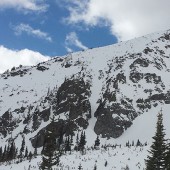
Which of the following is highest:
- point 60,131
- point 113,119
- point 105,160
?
point 113,119

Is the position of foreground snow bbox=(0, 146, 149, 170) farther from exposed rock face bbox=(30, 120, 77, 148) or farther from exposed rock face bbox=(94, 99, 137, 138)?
exposed rock face bbox=(94, 99, 137, 138)

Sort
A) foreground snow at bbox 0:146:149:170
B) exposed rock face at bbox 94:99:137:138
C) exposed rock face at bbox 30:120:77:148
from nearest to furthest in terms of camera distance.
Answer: foreground snow at bbox 0:146:149:170
exposed rock face at bbox 30:120:77:148
exposed rock face at bbox 94:99:137:138

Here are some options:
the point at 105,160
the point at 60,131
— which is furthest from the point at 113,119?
the point at 105,160

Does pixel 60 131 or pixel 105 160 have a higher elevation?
pixel 60 131

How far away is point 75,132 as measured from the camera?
18275 centimetres

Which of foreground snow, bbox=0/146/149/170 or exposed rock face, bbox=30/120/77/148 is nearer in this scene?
foreground snow, bbox=0/146/149/170

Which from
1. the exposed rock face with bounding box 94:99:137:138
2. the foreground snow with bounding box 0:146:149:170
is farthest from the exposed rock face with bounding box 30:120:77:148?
the foreground snow with bounding box 0:146:149:170

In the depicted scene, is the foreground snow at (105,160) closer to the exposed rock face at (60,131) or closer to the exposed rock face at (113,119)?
the exposed rock face at (60,131)

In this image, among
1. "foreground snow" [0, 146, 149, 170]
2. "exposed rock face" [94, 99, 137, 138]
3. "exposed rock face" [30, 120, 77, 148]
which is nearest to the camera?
"foreground snow" [0, 146, 149, 170]

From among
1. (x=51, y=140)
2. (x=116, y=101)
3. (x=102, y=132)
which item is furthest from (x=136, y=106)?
(x=51, y=140)

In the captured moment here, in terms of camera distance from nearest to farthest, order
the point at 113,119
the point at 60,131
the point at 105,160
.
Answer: the point at 105,160 < the point at 60,131 < the point at 113,119

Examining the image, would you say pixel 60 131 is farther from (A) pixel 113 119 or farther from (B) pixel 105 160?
(B) pixel 105 160

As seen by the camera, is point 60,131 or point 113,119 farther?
point 113,119

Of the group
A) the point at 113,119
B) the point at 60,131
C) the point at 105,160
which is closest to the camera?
the point at 105,160
